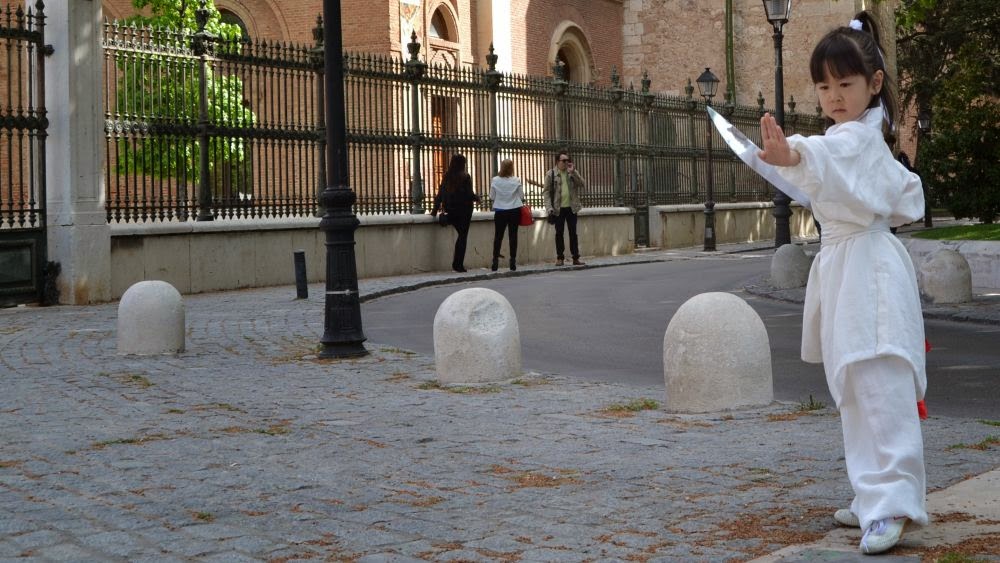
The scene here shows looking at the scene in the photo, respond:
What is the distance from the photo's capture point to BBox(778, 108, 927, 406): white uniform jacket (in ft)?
16.4

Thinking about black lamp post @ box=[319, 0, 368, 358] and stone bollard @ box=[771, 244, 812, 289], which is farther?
stone bollard @ box=[771, 244, 812, 289]

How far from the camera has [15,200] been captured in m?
17.2

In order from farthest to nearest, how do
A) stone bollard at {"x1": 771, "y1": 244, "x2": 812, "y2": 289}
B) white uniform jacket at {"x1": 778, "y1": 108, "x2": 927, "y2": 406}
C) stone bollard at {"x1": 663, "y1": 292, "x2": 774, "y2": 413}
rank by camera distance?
stone bollard at {"x1": 771, "y1": 244, "x2": 812, "y2": 289} < stone bollard at {"x1": 663, "y1": 292, "x2": 774, "y2": 413} < white uniform jacket at {"x1": 778, "y1": 108, "x2": 927, "y2": 406}

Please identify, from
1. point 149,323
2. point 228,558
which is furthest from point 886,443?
point 149,323

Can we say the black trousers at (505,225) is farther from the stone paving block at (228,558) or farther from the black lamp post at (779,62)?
the stone paving block at (228,558)

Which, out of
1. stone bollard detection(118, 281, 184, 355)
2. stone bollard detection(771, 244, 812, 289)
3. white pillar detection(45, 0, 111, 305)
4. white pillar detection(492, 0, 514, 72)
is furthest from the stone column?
stone bollard detection(118, 281, 184, 355)

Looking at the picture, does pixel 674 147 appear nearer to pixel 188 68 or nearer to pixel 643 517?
pixel 188 68

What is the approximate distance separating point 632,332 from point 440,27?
28297 millimetres

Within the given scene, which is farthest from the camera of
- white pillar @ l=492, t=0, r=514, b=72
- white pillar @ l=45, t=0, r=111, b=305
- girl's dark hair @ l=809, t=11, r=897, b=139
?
white pillar @ l=492, t=0, r=514, b=72

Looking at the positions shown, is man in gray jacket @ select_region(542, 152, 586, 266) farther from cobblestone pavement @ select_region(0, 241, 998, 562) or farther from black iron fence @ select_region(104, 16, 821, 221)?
cobblestone pavement @ select_region(0, 241, 998, 562)

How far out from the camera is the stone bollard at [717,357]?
8250mm

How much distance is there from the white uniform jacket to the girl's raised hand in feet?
0.18

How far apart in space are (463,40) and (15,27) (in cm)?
2479

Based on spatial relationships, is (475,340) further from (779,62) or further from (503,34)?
(503,34)
